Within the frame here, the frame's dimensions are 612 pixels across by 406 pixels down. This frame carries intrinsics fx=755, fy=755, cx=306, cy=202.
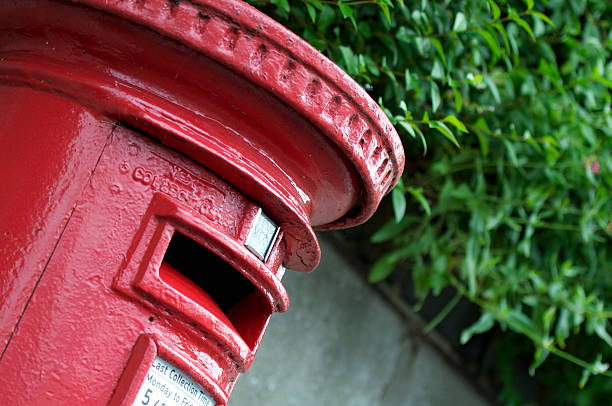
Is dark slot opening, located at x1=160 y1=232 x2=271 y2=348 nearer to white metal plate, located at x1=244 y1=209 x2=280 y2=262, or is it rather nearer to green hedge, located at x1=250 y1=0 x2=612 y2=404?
white metal plate, located at x1=244 y1=209 x2=280 y2=262

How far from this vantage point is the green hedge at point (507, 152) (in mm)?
1986

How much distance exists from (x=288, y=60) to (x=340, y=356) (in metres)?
1.84

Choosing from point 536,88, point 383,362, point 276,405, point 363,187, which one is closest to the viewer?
point 363,187

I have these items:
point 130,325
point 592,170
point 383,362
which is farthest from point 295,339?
point 130,325

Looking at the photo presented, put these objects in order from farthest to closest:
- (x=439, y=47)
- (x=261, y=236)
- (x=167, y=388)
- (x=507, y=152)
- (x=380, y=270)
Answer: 1. (x=380, y=270)
2. (x=507, y=152)
3. (x=439, y=47)
4. (x=261, y=236)
5. (x=167, y=388)

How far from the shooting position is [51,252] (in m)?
1.11

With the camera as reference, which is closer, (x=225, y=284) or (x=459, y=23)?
(x=225, y=284)

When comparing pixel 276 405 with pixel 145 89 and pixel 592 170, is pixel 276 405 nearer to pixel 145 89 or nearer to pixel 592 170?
pixel 592 170

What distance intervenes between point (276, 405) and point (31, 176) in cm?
169

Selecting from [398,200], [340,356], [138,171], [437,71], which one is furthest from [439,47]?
[340,356]

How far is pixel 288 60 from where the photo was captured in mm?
1171

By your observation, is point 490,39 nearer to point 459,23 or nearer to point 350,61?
point 459,23

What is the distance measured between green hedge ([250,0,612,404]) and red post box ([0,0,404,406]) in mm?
709

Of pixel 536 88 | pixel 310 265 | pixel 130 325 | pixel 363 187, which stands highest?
pixel 536 88
